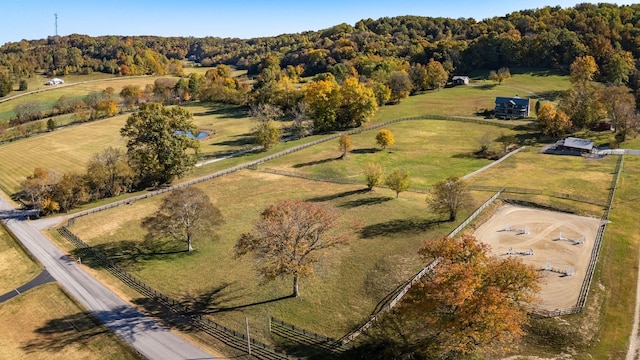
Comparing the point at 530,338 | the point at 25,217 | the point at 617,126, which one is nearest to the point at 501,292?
the point at 530,338

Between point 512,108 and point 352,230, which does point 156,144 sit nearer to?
point 352,230

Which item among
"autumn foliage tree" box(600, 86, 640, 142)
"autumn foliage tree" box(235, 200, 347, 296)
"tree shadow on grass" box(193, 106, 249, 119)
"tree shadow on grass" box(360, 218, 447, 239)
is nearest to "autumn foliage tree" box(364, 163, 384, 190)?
"tree shadow on grass" box(360, 218, 447, 239)

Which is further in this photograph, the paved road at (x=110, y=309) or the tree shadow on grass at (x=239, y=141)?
the tree shadow on grass at (x=239, y=141)

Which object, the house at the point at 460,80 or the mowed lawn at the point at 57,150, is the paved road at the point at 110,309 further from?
the house at the point at 460,80

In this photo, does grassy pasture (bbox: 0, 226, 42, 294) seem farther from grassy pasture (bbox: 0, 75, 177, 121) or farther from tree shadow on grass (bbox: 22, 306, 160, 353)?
grassy pasture (bbox: 0, 75, 177, 121)

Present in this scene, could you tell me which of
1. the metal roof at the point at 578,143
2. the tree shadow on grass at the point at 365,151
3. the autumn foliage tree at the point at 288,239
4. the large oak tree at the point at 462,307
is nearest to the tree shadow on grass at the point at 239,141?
the tree shadow on grass at the point at 365,151

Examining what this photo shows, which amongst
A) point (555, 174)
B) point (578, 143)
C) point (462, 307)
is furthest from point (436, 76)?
point (462, 307)
